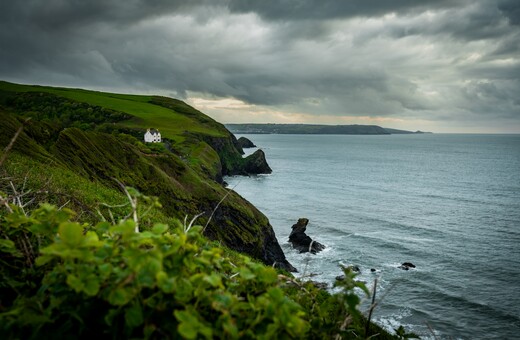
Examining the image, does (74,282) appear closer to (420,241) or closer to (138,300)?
(138,300)

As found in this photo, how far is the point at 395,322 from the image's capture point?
3300 centimetres

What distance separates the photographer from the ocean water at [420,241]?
1380 inches

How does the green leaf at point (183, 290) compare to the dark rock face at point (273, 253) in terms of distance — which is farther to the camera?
the dark rock face at point (273, 253)

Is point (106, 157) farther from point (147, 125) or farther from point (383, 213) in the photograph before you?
point (147, 125)

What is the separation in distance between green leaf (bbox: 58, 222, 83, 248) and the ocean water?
2020 mm

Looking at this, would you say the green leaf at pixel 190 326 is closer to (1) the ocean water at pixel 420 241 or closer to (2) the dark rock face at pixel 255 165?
(1) the ocean water at pixel 420 241

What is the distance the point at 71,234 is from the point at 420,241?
202 feet

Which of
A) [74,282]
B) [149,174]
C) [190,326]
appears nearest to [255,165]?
[149,174]

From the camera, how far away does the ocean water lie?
35.1 m

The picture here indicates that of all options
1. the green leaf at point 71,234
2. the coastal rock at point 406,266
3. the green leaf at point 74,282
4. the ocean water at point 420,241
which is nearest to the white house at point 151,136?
the ocean water at point 420,241

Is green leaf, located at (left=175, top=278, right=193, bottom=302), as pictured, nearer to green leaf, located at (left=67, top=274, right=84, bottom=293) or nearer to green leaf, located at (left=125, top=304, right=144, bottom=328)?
green leaf, located at (left=125, top=304, right=144, bottom=328)

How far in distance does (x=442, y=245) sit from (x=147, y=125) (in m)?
99.3

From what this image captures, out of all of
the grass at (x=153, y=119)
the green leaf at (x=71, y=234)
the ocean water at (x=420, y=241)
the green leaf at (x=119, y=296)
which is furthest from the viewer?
the grass at (x=153, y=119)

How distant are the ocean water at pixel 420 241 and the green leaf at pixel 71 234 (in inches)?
79.5
